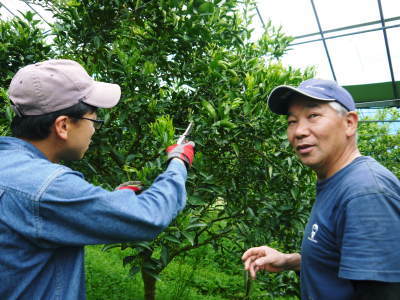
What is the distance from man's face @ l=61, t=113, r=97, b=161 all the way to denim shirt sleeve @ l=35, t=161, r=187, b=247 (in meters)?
0.26

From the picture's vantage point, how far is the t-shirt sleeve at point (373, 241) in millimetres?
1135

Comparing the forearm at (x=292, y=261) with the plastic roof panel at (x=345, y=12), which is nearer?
the forearm at (x=292, y=261)

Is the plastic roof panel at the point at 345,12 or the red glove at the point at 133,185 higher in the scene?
the plastic roof panel at the point at 345,12

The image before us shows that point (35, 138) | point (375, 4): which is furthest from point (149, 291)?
point (375, 4)

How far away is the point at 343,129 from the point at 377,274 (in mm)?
668

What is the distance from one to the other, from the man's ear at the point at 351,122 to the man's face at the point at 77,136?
1.16 metres

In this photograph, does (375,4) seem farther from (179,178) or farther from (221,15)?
(179,178)

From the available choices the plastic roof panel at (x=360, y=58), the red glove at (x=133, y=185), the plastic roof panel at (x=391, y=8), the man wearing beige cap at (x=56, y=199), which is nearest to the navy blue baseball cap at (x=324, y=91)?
the man wearing beige cap at (x=56, y=199)

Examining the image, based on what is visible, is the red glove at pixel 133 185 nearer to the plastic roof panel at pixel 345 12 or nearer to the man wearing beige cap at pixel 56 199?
the man wearing beige cap at pixel 56 199

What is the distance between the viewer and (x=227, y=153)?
A: 3059 mm

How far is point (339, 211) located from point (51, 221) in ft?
3.48

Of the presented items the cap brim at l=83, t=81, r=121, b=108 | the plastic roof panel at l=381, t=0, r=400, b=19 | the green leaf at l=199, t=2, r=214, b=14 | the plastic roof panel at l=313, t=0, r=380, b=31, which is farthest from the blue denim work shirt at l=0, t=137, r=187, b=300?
the plastic roof panel at l=313, t=0, r=380, b=31

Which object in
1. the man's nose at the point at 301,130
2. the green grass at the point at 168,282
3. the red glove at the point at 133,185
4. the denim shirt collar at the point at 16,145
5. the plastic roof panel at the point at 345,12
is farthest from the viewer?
the plastic roof panel at the point at 345,12

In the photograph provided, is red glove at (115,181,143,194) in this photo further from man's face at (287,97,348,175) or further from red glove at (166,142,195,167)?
man's face at (287,97,348,175)
